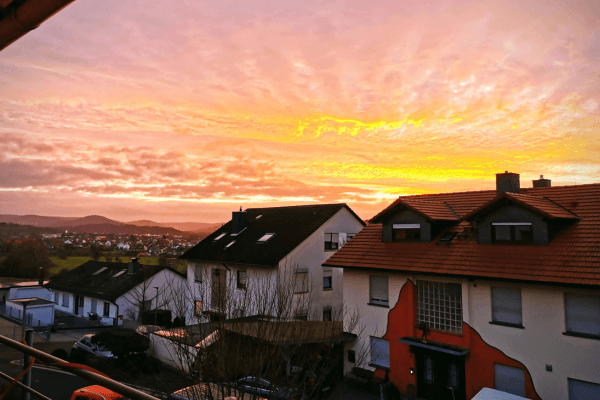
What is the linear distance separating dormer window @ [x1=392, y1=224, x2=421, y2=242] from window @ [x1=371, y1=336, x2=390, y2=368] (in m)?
5.11

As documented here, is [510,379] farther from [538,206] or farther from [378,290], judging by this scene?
[538,206]

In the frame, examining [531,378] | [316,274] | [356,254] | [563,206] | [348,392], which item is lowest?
[348,392]

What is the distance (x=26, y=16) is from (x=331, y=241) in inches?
1161

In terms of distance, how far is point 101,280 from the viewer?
40.6m

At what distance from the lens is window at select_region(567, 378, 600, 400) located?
44.5 feet

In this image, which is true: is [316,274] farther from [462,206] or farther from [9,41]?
[9,41]

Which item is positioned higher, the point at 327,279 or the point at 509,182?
the point at 509,182

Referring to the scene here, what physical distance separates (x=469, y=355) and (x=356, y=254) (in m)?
7.14

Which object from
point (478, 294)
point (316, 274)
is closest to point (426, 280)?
point (478, 294)

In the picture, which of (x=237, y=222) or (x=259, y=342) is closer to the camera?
(x=259, y=342)

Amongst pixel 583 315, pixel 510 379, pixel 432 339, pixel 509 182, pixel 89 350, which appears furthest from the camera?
pixel 89 350

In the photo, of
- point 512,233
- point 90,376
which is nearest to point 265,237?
point 512,233

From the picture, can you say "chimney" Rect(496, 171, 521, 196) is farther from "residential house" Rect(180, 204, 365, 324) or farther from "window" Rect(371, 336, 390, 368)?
"residential house" Rect(180, 204, 365, 324)

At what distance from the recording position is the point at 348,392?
18.7 meters
